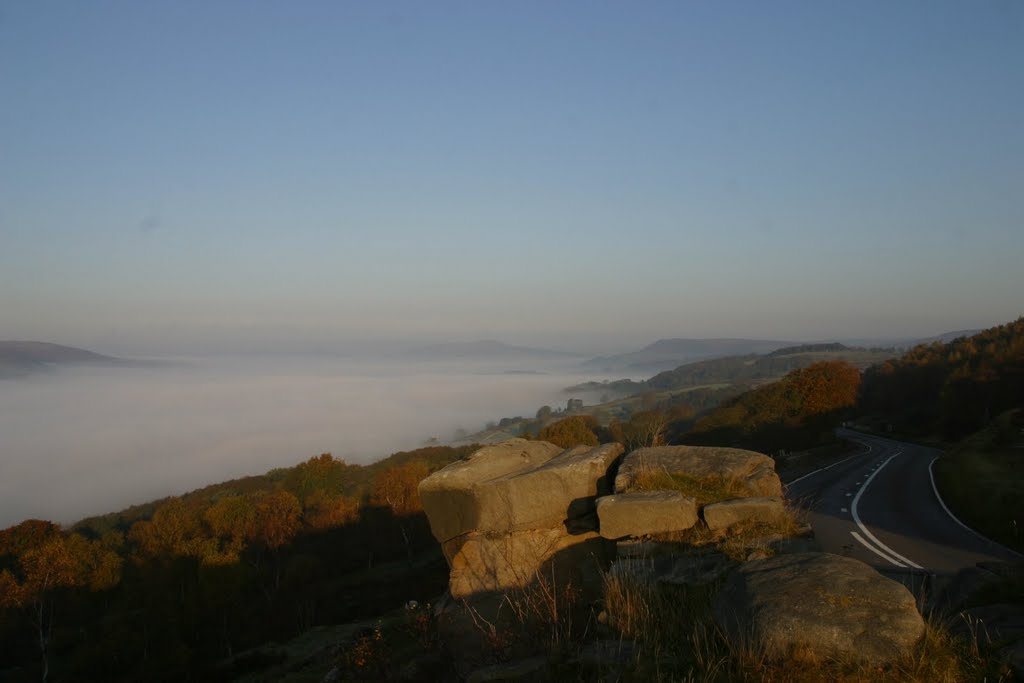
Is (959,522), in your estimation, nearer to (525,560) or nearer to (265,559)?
(525,560)

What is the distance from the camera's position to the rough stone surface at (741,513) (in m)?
8.38

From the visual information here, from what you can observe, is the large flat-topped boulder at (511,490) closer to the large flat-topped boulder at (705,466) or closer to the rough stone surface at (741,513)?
the large flat-topped boulder at (705,466)

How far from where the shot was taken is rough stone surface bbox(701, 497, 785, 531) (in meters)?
8.38

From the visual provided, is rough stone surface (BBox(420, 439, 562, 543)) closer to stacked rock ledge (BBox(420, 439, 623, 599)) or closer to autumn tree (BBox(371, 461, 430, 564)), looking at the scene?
stacked rock ledge (BBox(420, 439, 623, 599))

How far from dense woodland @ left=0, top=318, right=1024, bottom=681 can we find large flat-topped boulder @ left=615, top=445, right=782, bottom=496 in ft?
61.9

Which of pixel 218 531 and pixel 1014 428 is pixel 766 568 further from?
pixel 218 531

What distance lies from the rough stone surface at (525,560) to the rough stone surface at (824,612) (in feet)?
11.5

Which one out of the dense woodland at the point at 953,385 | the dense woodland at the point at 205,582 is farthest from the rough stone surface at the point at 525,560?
the dense woodland at the point at 953,385

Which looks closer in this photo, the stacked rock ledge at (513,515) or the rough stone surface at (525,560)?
the rough stone surface at (525,560)

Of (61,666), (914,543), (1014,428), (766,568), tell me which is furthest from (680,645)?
(61,666)

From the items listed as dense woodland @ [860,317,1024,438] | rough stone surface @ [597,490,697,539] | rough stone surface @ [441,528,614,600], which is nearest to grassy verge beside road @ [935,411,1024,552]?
rough stone surface @ [597,490,697,539]

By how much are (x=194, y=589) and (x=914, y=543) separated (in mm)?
45238

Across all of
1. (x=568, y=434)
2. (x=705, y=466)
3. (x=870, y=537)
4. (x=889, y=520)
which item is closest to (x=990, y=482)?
(x=889, y=520)

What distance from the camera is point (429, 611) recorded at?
35.4 feet
